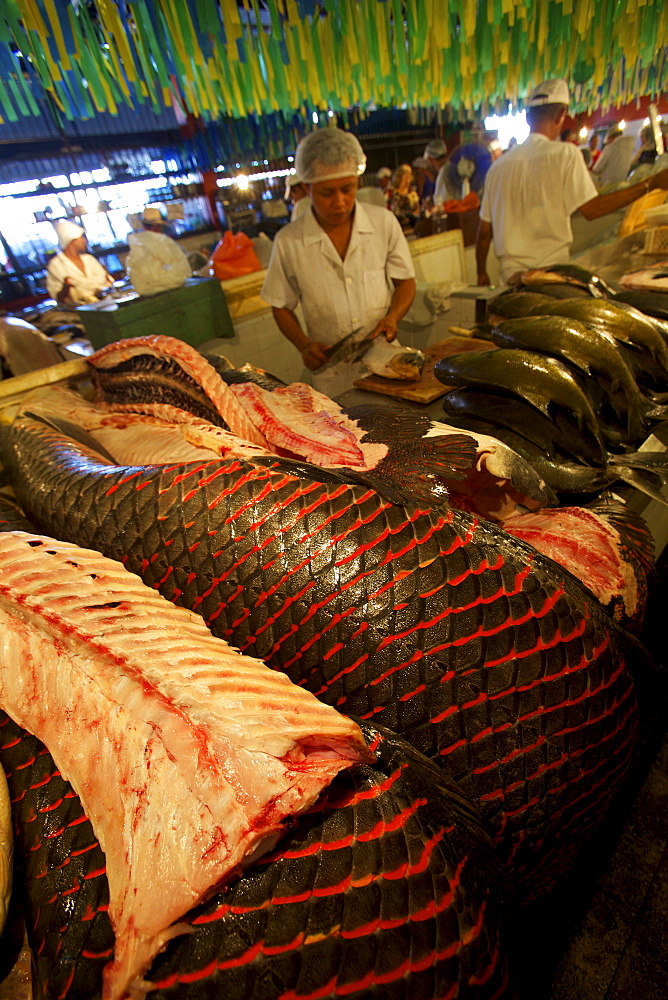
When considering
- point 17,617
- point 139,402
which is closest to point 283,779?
point 17,617

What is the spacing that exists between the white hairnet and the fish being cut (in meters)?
0.85

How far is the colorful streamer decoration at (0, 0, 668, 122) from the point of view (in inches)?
71.2

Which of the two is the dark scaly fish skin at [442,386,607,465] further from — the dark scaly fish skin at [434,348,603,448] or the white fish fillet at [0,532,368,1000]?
the white fish fillet at [0,532,368,1000]

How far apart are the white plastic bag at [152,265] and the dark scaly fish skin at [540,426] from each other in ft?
6.85

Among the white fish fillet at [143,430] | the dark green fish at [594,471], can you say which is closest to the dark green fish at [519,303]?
the dark green fish at [594,471]

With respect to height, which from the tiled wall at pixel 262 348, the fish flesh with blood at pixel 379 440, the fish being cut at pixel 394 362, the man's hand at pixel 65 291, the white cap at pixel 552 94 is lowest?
the tiled wall at pixel 262 348

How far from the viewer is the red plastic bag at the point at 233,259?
12.7 ft

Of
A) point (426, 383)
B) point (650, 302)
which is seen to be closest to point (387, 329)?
point (426, 383)

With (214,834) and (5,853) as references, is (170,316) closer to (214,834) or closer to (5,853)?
(5,853)

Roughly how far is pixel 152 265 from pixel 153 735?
2855mm

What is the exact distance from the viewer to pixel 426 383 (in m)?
2.17

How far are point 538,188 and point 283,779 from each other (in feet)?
12.1

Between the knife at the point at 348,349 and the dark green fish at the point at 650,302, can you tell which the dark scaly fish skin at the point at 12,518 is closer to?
the knife at the point at 348,349

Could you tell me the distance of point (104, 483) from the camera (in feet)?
3.22
